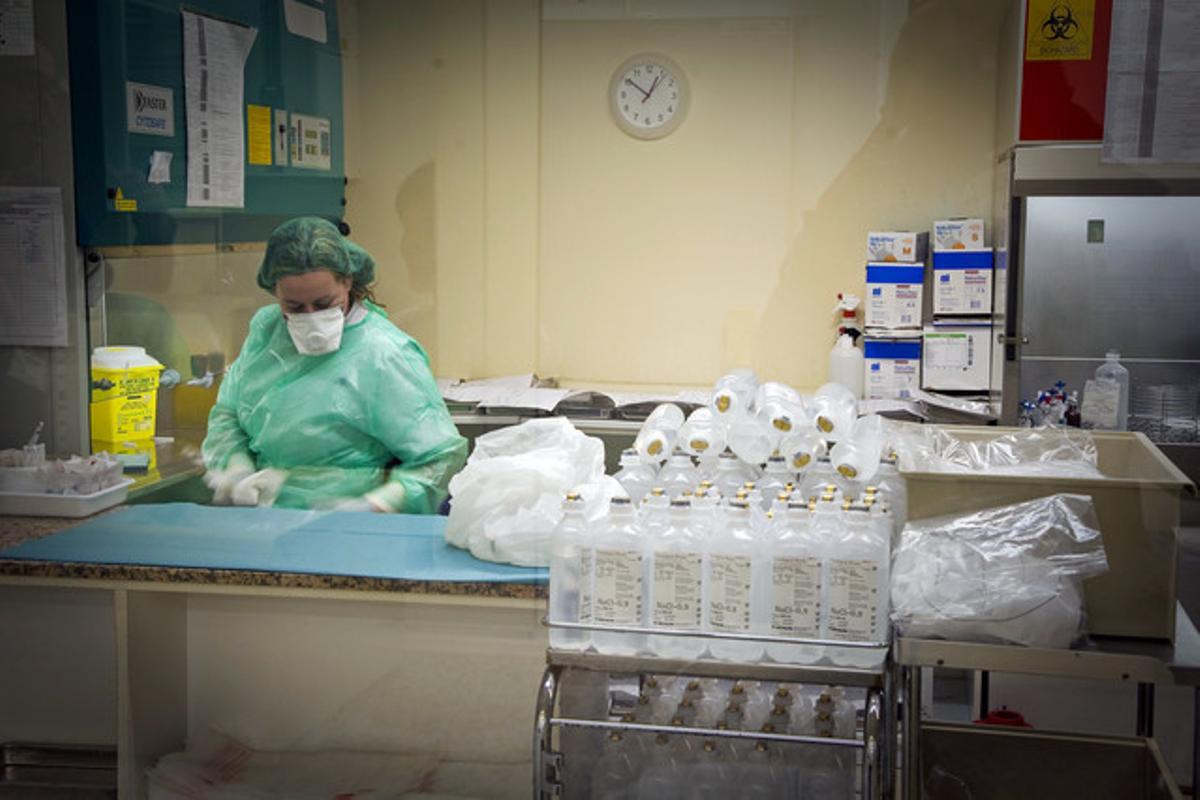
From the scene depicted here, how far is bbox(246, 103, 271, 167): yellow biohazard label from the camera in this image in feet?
6.01

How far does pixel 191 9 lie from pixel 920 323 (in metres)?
1.14

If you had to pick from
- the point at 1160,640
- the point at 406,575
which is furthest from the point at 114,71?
the point at 1160,640

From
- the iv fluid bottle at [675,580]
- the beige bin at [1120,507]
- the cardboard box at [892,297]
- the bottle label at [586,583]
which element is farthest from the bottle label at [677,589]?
the cardboard box at [892,297]

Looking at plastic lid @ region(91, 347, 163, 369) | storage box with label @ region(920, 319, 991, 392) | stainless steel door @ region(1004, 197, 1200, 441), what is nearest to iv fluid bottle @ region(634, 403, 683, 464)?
storage box with label @ region(920, 319, 991, 392)

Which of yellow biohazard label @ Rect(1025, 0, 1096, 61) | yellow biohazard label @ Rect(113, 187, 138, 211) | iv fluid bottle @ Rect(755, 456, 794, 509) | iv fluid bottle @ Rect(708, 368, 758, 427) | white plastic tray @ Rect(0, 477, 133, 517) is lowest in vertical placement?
white plastic tray @ Rect(0, 477, 133, 517)

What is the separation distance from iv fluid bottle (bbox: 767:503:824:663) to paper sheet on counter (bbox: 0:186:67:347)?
113cm

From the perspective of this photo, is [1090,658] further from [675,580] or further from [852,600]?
[675,580]

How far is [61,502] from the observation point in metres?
1.98

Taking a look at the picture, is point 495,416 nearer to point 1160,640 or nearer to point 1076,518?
point 1076,518

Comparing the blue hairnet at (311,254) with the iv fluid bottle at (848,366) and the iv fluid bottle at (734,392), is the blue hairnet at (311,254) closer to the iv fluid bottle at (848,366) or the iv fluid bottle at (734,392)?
the iv fluid bottle at (734,392)

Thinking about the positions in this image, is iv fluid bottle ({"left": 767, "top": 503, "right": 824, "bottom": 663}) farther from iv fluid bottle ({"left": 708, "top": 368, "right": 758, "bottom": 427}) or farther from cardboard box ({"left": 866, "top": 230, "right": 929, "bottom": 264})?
cardboard box ({"left": 866, "top": 230, "right": 929, "bottom": 264})

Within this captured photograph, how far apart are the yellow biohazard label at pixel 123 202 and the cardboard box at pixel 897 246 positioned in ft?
3.47

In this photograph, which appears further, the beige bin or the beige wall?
the beige bin

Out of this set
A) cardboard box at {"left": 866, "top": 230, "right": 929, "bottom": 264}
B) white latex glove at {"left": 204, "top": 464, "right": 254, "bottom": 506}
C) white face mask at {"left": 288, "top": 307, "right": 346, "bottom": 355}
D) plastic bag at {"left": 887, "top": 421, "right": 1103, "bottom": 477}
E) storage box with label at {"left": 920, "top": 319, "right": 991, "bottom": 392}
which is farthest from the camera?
white latex glove at {"left": 204, "top": 464, "right": 254, "bottom": 506}
